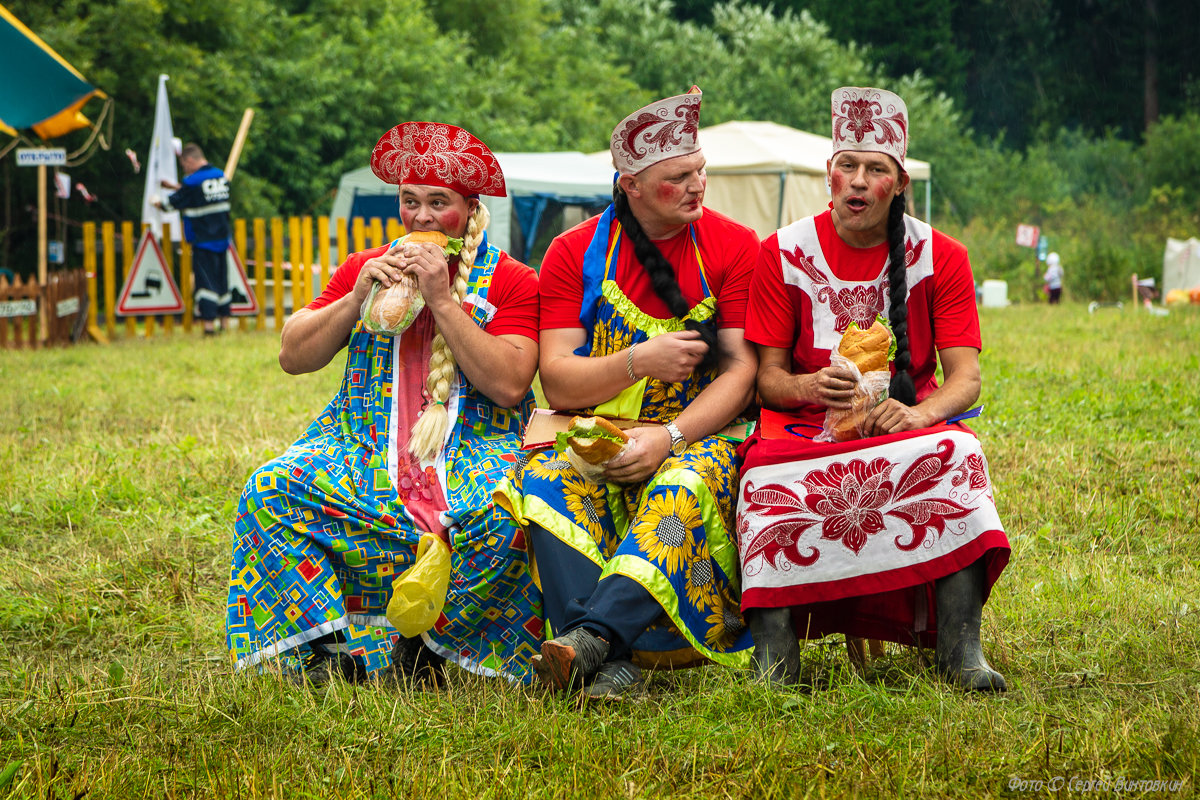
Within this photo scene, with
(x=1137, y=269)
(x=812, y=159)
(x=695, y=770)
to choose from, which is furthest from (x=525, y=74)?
(x=695, y=770)

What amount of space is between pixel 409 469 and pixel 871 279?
1487 mm

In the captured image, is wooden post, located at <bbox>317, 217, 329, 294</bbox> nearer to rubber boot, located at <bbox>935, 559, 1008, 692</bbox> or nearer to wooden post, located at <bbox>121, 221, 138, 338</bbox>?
wooden post, located at <bbox>121, 221, 138, 338</bbox>

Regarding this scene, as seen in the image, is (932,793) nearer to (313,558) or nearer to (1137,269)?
(313,558)

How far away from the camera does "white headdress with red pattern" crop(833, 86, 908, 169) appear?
11.2 ft

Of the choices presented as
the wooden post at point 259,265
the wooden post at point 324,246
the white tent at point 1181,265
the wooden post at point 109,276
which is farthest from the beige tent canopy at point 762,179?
the wooden post at point 109,276

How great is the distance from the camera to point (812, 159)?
1788 cm

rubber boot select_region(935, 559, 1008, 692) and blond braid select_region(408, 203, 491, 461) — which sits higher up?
blond braid select_region(408, 203, 491, 461)

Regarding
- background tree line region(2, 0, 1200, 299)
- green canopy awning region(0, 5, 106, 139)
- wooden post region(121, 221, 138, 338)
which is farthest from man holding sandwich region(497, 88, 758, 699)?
background tree line region(2, 0, 1200, 299)

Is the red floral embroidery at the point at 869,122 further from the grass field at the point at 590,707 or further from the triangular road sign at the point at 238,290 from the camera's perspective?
the triangular road sign at the point at 238,290

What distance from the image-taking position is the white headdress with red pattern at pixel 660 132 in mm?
3541

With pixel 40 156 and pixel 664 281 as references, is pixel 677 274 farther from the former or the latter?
pixel 40 156

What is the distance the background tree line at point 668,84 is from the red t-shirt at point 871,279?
14.4 m

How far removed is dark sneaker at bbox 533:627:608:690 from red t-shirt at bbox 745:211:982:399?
105 centimetres

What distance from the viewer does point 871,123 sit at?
3.42m
